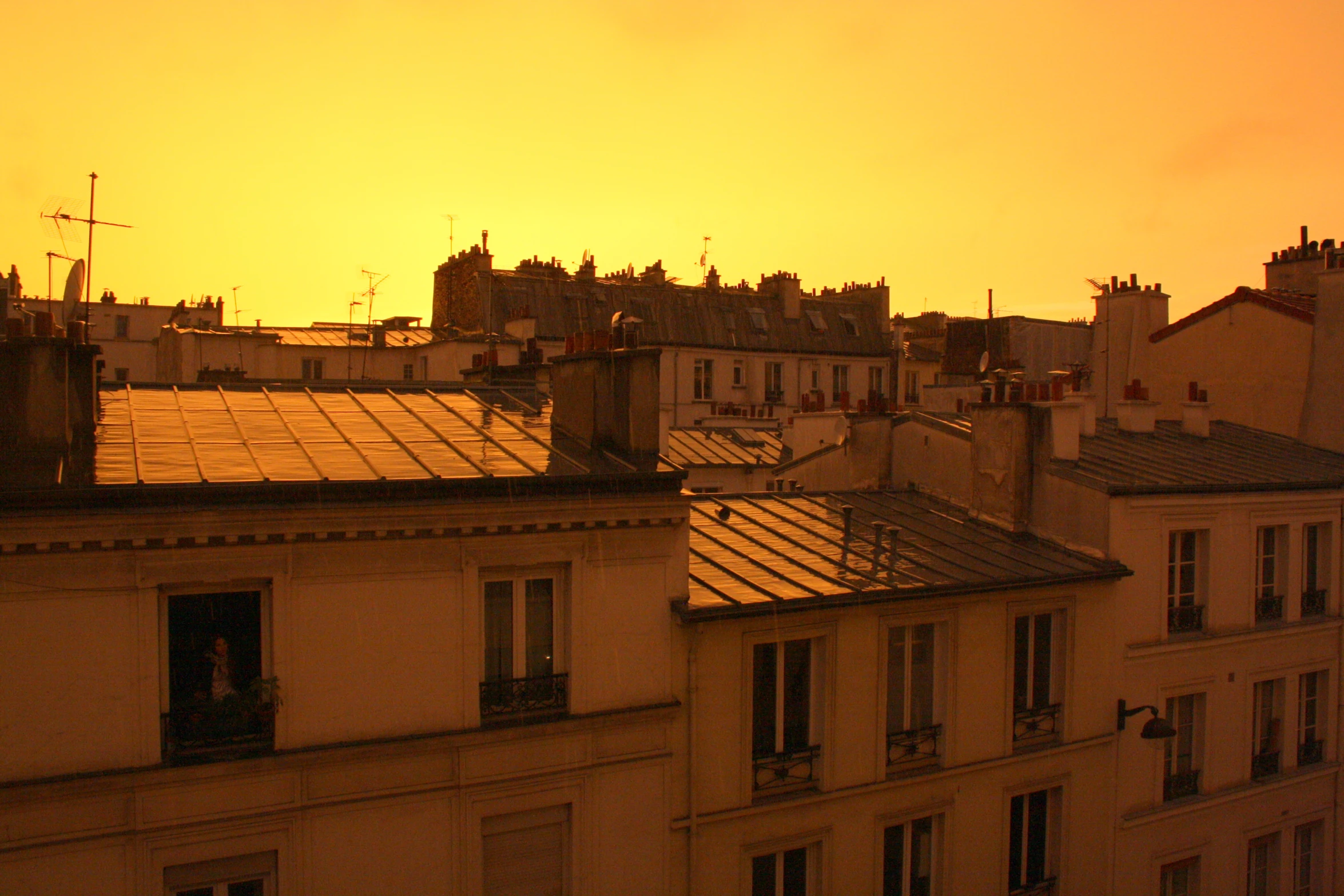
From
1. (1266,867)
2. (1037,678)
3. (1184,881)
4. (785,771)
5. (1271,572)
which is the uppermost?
(1271,572)

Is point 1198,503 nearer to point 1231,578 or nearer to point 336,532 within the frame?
point 1231,578

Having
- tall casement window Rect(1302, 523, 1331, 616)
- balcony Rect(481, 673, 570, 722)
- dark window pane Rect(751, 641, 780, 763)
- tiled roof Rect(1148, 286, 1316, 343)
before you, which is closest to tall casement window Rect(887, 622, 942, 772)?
dark window pane Rect(751, 641, 780, 763)

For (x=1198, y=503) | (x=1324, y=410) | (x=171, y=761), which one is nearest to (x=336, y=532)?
(x=171, y=761)

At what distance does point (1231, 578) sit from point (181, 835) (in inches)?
584

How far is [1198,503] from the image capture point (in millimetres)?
15859

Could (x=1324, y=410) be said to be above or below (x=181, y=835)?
above

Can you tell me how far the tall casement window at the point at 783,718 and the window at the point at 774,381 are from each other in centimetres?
3818

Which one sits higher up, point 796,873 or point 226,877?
point 226,877

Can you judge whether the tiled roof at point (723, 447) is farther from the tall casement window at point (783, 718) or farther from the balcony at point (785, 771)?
the balcony at point (785, 771)

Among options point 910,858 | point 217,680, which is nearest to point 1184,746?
point 910,858

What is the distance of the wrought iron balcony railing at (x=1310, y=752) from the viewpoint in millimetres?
17578

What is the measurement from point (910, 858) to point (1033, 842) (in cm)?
227

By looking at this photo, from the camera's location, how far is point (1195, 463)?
56.9 ft

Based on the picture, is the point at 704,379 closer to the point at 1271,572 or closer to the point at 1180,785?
the point at 1271,572
